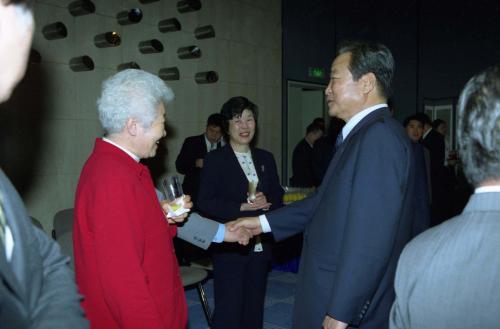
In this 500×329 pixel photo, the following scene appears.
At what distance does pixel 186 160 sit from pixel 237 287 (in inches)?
111

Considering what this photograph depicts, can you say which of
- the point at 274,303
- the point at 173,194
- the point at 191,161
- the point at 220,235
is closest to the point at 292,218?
the point at 220,235

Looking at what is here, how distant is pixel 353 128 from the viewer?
209cm

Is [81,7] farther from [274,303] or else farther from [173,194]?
[274,303]

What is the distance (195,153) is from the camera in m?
5.78

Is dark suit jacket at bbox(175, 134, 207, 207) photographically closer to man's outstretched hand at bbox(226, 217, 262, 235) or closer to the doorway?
the doorway

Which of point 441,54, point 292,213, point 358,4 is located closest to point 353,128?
point 292,213

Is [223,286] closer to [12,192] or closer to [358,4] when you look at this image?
[12,192]

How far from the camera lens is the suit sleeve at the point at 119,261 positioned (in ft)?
5.54

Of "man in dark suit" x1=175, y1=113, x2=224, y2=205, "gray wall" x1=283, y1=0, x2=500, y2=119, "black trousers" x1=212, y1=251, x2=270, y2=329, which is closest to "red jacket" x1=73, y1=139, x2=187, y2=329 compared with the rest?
"black trousers" x1=212, y1=251, x2=270, y2=329

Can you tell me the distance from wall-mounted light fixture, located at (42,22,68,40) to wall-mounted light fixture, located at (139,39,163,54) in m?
1.09

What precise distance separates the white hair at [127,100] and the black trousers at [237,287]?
1.54 metres

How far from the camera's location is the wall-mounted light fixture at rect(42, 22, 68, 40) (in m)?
4.34

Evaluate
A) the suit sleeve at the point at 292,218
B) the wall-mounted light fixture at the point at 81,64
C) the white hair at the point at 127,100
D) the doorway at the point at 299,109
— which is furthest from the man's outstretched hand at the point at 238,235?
the doorway at the point at 299,109

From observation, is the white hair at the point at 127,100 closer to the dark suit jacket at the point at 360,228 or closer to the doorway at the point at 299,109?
the dark suit jacket at the point at 360,228
